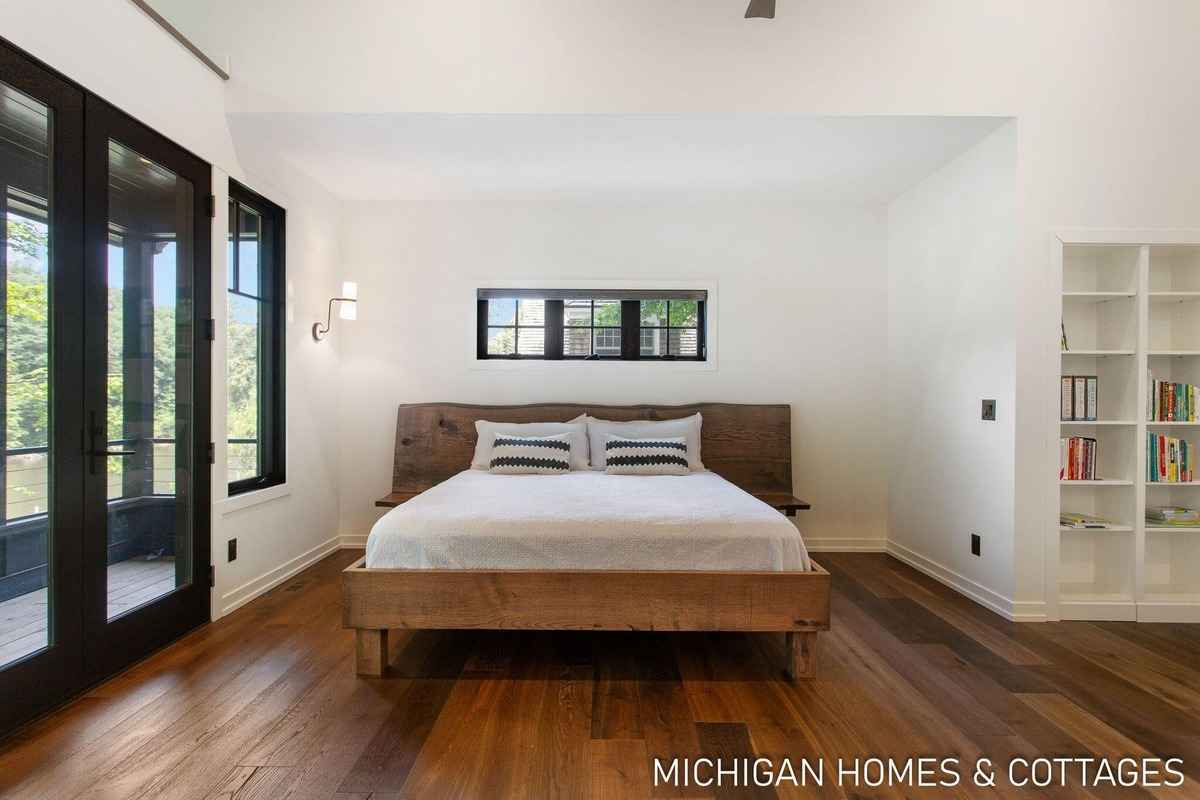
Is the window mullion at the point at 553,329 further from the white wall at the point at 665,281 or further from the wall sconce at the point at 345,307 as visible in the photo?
the wall sconce at the point at 345,307

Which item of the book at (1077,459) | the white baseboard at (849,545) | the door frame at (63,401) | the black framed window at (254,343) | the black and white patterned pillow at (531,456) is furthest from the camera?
the white baseboard at (849,545)

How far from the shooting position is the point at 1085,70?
2.87 m

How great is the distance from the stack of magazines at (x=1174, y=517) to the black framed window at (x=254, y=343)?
464 centimetres

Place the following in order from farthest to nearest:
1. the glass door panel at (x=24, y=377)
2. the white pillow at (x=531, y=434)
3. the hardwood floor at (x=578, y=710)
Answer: the white pillow at (x=531, y=434)
the glass door panel at (x=24, y=377)
the hardwood floor at (x=578, y=710)

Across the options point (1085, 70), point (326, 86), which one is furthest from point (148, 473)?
point (1085, 70)

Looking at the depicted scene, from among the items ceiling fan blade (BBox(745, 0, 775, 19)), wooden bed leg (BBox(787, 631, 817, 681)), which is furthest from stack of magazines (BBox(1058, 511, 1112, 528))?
ceiling fan blade (BBox(745, 0, 775, 19))

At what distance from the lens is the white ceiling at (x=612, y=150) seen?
9.61 feet

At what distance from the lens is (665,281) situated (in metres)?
4.22

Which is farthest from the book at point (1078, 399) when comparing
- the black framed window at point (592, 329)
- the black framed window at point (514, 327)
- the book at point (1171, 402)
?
the black framed window at point (514, 327)

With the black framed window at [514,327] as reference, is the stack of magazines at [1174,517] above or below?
below

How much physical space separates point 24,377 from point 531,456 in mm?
2215

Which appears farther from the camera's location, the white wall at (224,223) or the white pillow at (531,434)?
the white pillow at (531,434)

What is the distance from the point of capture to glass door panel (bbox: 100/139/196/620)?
2266mm

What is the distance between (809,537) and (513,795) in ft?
10.3
